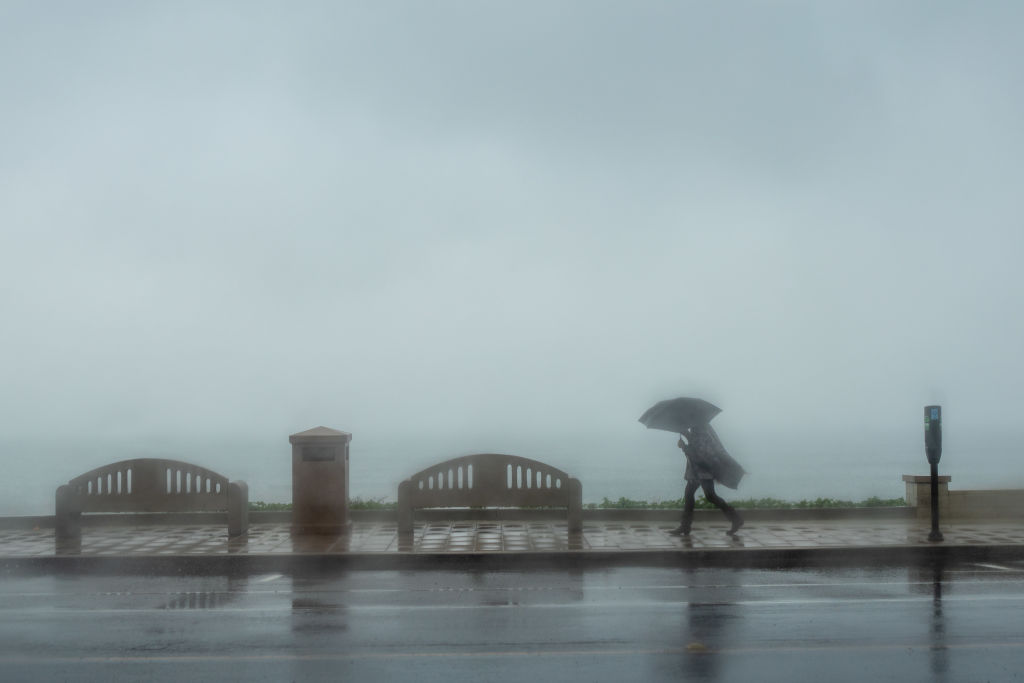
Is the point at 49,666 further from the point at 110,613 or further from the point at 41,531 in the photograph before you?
the point at 41,531

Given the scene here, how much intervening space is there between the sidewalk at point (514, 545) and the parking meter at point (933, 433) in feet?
3.70

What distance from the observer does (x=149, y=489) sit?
14.6 m

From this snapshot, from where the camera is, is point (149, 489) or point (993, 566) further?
point (149, 489)

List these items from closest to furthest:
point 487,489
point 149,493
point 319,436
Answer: point 149,493 → point 487,489 → point 319,436

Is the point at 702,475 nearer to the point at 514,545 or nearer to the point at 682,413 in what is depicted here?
the point at 682,413

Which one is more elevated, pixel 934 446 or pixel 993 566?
Result: pixel 934 446

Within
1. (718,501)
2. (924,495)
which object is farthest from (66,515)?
(924,495)

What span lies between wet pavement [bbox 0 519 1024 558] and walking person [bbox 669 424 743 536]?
212 millimetres

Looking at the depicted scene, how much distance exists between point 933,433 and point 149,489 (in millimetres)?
10447

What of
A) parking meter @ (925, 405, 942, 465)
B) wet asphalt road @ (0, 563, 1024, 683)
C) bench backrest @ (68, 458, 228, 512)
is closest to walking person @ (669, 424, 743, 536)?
wet asphalt road @ (0, 563, 1024, 683)

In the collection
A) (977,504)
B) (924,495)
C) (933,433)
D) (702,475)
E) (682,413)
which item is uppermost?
(682,413)

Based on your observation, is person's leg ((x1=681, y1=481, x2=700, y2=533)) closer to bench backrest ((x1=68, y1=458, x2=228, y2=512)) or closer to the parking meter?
the parking meter

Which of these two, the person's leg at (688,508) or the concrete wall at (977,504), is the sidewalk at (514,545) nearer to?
the person's leg at (688,508)

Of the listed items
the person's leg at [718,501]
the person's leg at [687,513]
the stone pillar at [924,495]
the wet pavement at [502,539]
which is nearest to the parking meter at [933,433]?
the wet pavement at [502,539]
